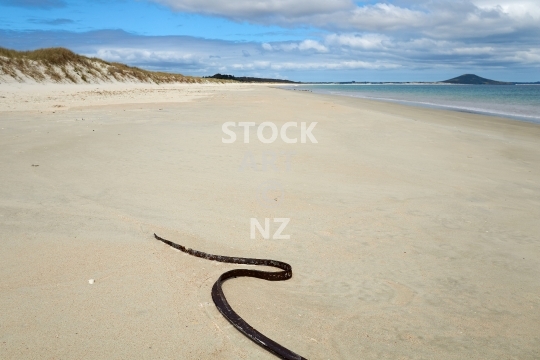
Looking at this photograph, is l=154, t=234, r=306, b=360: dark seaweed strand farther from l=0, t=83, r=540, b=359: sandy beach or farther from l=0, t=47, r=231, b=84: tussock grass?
l=0, t=47, r=231, b=84: tussock grass

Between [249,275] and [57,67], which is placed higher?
[57,67]

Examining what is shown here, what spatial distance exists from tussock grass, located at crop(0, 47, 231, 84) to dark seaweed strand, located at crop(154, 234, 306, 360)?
22588mm

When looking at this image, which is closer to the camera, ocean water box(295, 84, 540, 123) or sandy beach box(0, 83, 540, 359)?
sandy beach box(0, 83, 540, 359)

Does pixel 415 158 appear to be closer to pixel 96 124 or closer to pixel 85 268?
pixel 85 268

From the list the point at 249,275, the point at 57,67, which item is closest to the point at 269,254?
the point at 249,275

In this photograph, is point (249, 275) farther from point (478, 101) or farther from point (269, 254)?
point (478, 101)

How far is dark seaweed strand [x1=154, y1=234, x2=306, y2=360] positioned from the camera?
1.88 metres

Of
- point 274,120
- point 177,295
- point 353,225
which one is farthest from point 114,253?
point 274,120

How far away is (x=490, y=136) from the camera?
31.0ft

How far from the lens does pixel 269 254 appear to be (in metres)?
2.98

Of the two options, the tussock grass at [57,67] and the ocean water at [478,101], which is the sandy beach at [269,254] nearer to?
the ocean water at [478,101]

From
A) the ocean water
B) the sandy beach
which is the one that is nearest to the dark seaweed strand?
the sandy beach

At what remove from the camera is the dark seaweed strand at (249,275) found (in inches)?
73.9

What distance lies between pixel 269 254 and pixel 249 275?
362 millimetres
